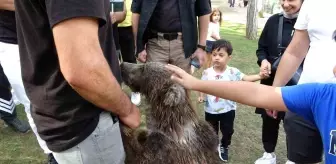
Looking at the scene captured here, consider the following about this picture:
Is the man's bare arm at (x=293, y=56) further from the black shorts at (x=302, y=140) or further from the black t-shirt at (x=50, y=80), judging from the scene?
the black t-shirt at (x=50, y=80)

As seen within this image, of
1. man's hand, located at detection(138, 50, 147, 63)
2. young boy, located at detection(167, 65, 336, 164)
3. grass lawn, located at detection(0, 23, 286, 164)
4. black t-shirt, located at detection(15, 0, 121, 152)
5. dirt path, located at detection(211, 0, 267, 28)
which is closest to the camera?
black t-shirt, located at detection(15, 0, 121, 152)

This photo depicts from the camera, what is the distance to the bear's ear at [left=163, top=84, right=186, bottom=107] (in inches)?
106

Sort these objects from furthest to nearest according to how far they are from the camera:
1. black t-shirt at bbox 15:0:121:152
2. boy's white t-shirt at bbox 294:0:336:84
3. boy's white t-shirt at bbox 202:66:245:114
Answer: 1. boy's white t-shirt at bbox 202:66:245:114
2. boy's white t-shirt at bbox 294:0:336:84
3. black t-shirt at bbox 15:0:121:152

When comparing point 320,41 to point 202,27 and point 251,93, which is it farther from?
point 202,27

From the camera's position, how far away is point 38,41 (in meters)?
1.54

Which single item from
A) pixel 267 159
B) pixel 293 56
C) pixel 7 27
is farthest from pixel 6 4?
pixel 267 159

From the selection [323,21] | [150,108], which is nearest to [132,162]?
[150,108]

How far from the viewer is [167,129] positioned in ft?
9.21

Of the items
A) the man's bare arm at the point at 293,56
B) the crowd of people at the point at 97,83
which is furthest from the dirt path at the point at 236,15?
the crowd of people at the point at 97,83

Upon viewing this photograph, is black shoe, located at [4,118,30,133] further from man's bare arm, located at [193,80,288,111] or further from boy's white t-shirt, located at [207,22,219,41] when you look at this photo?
boy's white t-shirt, located at [207,22,219,41]

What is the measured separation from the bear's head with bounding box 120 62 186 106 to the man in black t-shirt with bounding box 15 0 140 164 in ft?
2.97

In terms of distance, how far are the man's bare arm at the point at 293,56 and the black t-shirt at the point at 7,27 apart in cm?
211

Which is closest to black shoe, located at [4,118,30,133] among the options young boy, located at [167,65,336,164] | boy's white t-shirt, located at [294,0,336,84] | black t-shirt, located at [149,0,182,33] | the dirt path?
black t-shirt, located at [149,0,182,33]

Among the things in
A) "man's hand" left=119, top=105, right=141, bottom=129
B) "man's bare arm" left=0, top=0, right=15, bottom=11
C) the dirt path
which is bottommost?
the dirt path
